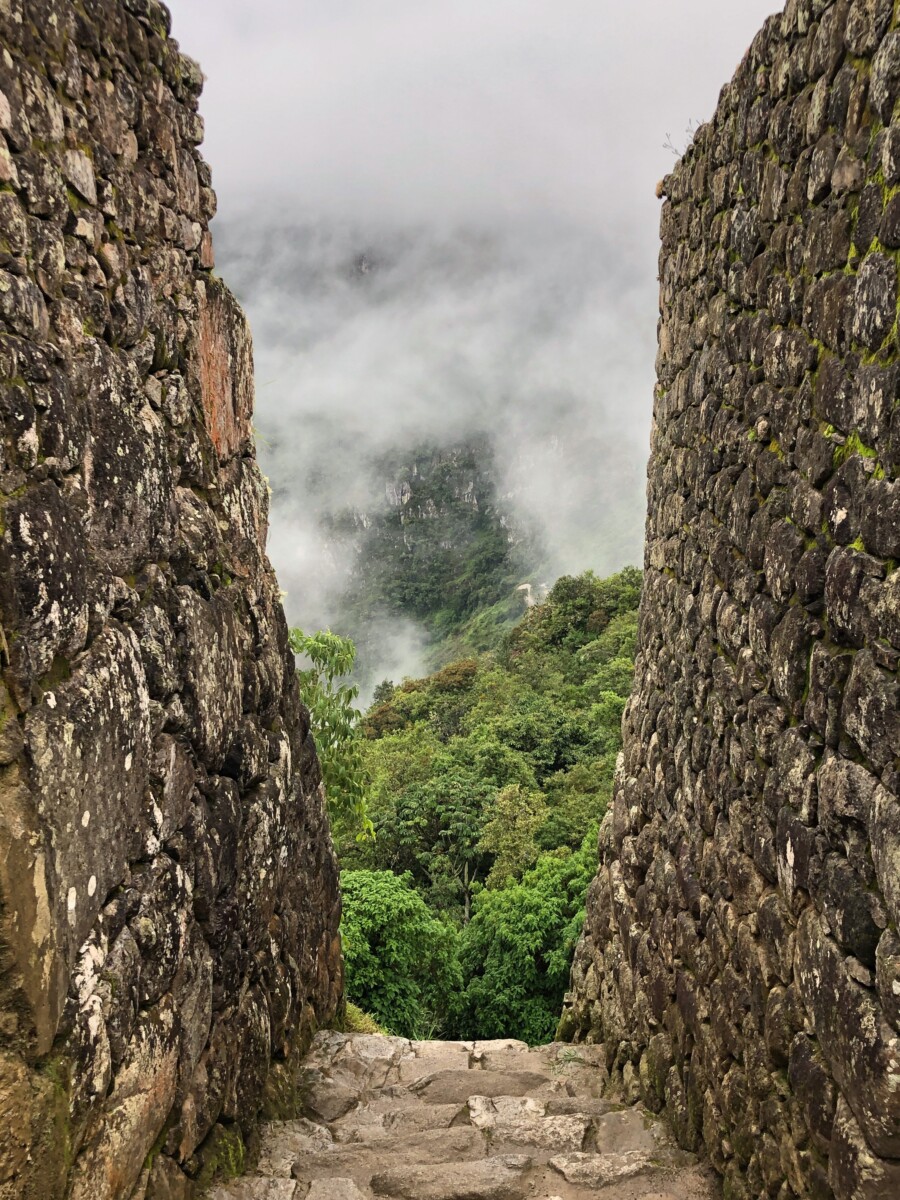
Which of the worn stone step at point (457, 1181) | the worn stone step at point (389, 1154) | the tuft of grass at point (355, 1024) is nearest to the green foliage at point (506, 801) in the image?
the tuft of grass at point (355, 1024)

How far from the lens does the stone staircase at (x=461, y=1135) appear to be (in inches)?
198

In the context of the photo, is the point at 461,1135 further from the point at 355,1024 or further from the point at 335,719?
the point at 335,719

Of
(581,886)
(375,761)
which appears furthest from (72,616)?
(375,761)

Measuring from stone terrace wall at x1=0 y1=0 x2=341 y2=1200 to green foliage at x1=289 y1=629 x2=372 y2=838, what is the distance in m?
5.26

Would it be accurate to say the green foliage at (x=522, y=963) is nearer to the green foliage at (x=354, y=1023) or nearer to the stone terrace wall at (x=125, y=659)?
the green foliage at (x=354, y=1023)

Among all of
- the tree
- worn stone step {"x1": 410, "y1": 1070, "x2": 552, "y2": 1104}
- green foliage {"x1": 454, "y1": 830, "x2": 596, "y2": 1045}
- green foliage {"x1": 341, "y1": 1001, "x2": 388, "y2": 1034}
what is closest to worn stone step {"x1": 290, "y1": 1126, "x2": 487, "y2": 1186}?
worn stone step {"x1": 410, "y1": 1070, "x2": 552, "y2": 1104}

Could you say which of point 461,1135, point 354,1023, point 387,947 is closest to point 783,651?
point 461,1135

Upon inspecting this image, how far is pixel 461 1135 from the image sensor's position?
19.3ft

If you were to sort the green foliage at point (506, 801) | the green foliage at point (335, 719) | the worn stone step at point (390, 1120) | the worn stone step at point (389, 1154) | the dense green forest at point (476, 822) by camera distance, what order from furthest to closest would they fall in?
the green foliage at point (506, 801) < the dense green forest at point (476, 822) < the green foliage at point (335, 719) < the worn stone step at point (390, 1120) < the worn stone step at point (389, 1154)

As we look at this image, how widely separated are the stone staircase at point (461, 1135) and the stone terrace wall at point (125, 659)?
0.45 meters

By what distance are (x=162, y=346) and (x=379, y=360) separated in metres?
161

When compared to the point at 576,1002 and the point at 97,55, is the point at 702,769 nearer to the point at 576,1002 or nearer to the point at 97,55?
the point at 576,1002

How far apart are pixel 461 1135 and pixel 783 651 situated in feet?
12.4

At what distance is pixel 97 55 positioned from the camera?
175 inches
